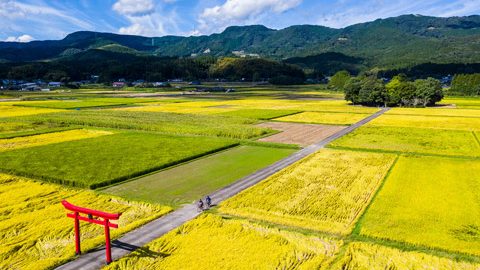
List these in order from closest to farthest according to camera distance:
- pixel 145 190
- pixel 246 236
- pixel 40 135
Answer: pixel 246 236 → pixel 145 190 → pixel 40 135

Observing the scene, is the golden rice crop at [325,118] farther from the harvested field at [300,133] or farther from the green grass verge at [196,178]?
the green grass verge at [196,178]

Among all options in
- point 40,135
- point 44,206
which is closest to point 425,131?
point 44,206

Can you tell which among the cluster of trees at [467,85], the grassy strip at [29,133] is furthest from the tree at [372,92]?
the grassy strip at [29,133]

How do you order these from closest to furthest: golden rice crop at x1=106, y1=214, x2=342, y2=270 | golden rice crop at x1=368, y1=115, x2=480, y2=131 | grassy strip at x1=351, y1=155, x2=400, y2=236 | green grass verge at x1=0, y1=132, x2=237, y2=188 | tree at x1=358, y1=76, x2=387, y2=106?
golden rice crop at x1=106, y1=214, x2=342, y2=270 < grassy strip at x1=351, y1=155, x2=400, y2=236 < green grass verge at x1=0, y1=132, x2=237, y2=188 < golden rice crop at x1=368, y1=115, x2=480, y2=131 < tree at x1=358, y1=76, x2=387, y2=106

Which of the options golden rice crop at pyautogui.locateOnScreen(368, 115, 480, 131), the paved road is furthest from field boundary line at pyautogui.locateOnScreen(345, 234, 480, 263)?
golden rice crop at pyautogui.locateOnScreen(368, 115, 480, 131)

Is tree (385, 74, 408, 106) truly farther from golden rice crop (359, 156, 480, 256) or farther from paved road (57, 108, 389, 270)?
paved road (57, 108, 389, 270)

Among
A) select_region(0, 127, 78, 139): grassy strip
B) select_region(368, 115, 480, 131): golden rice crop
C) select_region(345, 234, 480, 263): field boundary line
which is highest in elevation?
select_region(0, 127, 78, 139): grassy strip

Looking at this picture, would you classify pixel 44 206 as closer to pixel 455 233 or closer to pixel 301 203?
pixel 301 203
